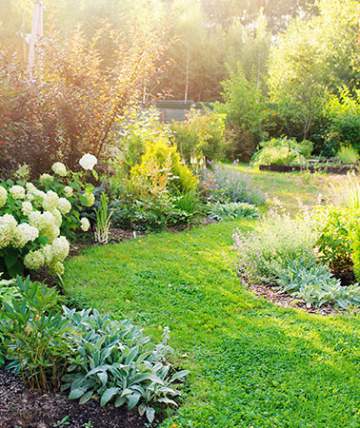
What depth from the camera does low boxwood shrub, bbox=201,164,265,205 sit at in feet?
24.0

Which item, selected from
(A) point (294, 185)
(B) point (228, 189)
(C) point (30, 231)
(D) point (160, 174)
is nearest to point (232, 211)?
(B) point (228, 189)

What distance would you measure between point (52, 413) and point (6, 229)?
1.42 meters

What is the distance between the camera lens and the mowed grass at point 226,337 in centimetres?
241

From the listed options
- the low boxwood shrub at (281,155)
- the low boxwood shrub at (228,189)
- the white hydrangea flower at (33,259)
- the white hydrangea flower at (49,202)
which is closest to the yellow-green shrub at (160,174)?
the low boxwood shrub at (228,189)

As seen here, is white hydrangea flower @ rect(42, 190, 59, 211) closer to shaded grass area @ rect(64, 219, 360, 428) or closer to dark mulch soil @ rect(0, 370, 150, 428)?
shaded grass area @ rect(64, 219, 360, 428)

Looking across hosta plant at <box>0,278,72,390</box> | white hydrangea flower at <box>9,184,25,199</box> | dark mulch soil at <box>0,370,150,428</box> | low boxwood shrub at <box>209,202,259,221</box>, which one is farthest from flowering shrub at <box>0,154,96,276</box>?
low boxwood shrub at <box>209,202,259,221</box>

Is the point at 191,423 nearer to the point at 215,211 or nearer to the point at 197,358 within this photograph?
the point at 197,358

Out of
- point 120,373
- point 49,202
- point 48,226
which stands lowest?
point 120,373

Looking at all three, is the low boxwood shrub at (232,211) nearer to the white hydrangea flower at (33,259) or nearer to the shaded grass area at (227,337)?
the shaded grass area at (227,337)

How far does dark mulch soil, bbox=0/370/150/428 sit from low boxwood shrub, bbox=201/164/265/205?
5.10 metres

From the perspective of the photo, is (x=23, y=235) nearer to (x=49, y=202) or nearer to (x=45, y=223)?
(x=45, y=223)

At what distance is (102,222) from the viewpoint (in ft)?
16.0

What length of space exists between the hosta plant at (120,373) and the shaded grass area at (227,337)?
125 mm

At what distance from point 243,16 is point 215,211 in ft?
103
